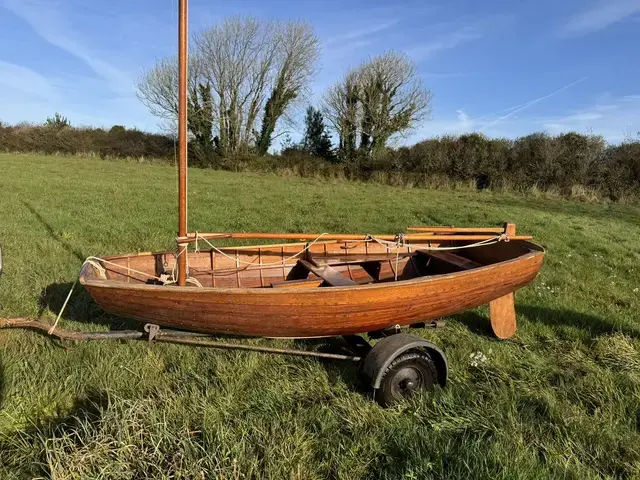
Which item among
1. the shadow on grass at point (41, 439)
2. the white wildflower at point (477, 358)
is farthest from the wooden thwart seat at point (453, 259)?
the shadow on grass at point (41, 439)

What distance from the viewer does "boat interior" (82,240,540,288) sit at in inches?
164

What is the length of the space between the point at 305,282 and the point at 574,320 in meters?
3.36

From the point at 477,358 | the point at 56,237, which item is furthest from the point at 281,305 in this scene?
the point at 56,237

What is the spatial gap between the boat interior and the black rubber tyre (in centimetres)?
87

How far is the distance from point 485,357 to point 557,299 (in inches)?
95.9

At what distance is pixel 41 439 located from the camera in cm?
254

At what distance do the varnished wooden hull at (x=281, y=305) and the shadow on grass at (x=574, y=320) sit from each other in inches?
82.7

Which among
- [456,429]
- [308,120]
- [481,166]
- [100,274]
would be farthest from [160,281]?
[308,120]

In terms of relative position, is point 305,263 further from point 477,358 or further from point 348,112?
point 348,112

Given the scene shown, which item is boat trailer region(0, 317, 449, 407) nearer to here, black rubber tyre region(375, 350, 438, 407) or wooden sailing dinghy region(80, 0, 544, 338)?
black rubber tyre region(375, 350, 438, 407)

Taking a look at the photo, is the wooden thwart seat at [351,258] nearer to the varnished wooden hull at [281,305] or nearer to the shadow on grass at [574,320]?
the varnished wooden hull at [281,305]

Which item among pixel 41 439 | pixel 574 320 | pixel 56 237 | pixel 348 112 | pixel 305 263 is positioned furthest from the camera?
pixel 348 112

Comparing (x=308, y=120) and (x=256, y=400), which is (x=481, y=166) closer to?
(x=308, y=120)

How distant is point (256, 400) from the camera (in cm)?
322
